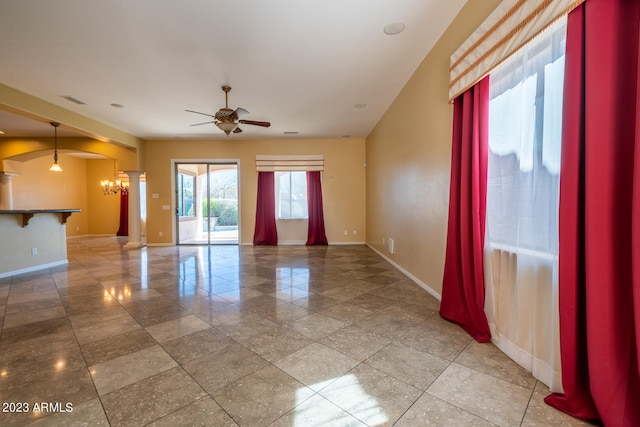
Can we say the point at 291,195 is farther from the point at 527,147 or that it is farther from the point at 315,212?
the point at 527,147

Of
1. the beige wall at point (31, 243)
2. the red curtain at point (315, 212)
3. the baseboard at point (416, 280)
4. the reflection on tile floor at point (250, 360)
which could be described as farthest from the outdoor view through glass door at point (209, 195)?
the baseboard at point (416, 280)

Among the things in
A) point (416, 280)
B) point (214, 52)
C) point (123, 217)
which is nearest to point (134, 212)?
point (123, 217)

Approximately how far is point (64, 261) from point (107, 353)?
15.1 ft

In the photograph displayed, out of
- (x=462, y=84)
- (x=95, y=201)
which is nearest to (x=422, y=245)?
(x=462, y=84)

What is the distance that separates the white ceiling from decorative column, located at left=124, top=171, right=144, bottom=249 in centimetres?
232

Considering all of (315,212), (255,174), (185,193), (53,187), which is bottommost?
(315,212)

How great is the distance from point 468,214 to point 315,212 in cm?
513

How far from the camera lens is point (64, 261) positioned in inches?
201

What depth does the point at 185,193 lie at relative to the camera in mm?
7582

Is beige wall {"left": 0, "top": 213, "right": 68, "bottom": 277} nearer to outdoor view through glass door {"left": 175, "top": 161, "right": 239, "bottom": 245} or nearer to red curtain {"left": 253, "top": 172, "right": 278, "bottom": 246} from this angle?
outdoor view through glass door {"left": 175, "top": 161, "right": 239, "bottom": 245}

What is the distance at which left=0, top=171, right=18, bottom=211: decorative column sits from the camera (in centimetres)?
650

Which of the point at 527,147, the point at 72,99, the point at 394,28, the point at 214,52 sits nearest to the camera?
the point at 527,147

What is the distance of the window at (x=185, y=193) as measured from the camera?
24.3ft

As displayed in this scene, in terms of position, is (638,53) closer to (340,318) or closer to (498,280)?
(498,280)
